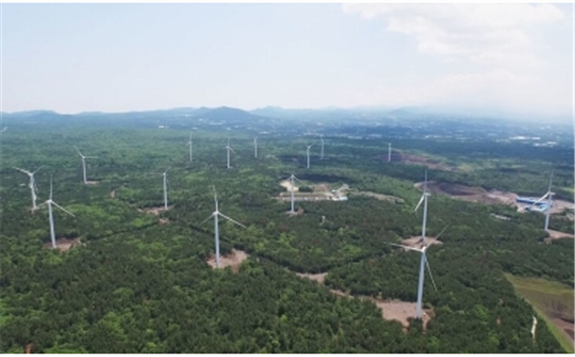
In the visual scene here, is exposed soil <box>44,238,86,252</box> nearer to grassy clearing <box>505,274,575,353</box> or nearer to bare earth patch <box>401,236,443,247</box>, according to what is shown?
bare earth patch <box>401,236,443,247</box>

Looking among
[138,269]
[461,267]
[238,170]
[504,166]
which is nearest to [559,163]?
[504,166]

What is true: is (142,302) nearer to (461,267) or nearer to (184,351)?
(184,351)

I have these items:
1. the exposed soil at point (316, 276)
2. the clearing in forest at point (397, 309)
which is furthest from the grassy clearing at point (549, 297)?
the exposed soil at point (316, 276)

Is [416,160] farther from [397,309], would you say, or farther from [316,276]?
[397,309]

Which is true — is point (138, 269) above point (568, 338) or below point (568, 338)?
above

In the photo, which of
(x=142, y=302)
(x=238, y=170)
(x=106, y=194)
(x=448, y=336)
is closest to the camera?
(x=448, y=336)

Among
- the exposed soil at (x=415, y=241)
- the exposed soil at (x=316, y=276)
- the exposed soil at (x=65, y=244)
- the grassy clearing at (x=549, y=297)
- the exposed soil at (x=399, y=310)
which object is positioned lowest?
the grassy clearing at (x=549, y=297)

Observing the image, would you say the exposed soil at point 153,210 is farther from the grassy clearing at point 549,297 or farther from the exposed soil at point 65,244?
the grassy clearing at point 549,297
